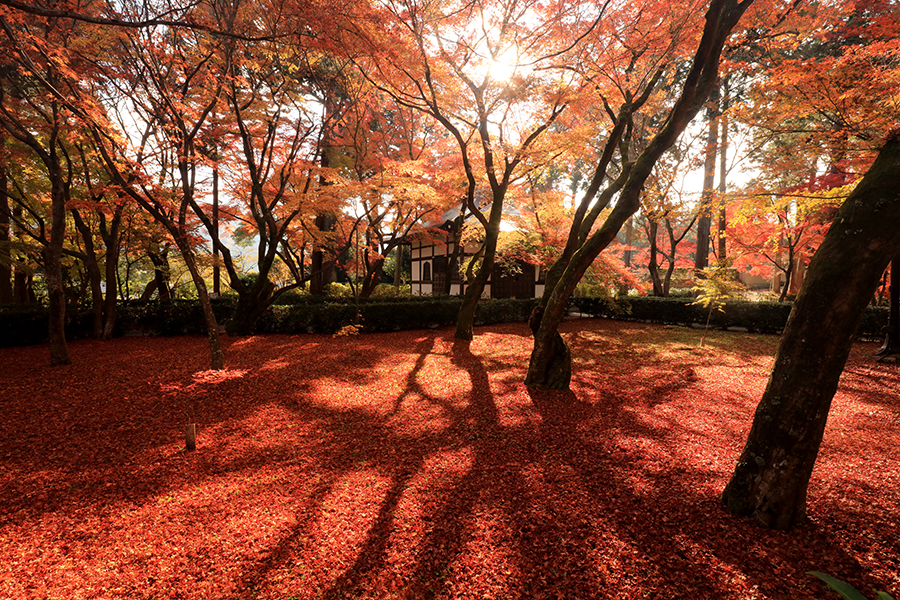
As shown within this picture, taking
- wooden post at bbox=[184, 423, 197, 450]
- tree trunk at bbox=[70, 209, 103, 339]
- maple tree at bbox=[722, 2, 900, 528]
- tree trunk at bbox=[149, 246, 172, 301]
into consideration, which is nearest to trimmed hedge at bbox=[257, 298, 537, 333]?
tree trunk at bbox=[70, 209, 103, 339]

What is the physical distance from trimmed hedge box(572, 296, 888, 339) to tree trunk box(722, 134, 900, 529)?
380 inches

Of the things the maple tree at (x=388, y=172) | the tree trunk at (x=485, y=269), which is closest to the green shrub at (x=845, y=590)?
the tree trunk at (x=485, y=269)

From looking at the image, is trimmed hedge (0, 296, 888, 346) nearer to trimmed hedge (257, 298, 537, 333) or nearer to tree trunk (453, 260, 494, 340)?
trimmed hedge (257, 298, 537, 333)

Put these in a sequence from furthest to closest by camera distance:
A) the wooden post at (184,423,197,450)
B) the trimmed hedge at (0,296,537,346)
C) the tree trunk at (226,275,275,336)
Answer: the tree trunk at (226,275,275,336), the trimmed hedge at (0,296,537,346), the wooden post at (184,423,197,450)

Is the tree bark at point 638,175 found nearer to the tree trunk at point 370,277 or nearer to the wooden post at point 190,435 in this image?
the wooden post at point 190,435

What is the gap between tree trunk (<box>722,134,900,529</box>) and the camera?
2084mm

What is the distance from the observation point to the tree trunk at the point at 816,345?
208 cm

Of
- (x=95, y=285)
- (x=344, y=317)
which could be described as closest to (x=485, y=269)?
(x=344, y=317)

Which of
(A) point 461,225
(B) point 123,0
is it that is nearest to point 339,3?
(B) point 123,0

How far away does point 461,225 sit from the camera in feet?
42.8

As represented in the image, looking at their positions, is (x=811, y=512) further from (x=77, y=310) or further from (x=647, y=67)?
(x=77, y=310)

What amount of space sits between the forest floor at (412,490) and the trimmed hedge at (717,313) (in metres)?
5.73

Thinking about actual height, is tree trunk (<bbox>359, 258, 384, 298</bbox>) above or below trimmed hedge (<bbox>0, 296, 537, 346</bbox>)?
above

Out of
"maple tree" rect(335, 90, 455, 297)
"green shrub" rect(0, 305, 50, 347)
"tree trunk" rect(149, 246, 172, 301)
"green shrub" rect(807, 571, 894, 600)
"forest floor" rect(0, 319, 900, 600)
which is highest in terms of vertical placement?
"maple tree" rect(335, 90, 455, 297)
